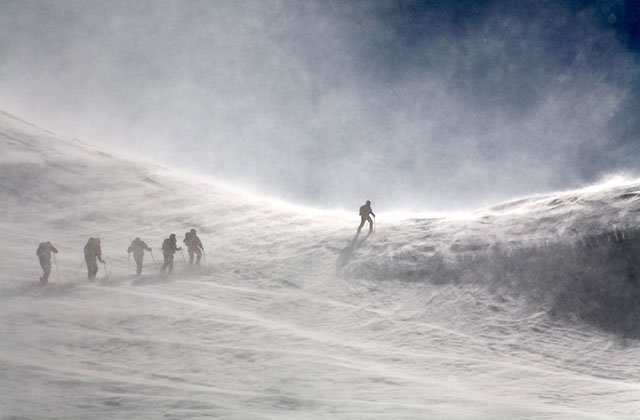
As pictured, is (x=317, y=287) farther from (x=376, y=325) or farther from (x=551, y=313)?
(x=551, y=313)

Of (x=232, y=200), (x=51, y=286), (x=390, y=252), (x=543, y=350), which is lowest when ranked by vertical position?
(x=543, y=350)

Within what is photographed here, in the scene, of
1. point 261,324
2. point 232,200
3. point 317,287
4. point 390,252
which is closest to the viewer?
point 261,324

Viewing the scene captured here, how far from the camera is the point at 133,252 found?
23422mm

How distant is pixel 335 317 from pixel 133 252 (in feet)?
31.9

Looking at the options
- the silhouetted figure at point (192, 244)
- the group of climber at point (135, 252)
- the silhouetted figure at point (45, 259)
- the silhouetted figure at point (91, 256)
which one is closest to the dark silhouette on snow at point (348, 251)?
the group of climber at point (135, 252)

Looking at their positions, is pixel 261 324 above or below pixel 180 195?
below

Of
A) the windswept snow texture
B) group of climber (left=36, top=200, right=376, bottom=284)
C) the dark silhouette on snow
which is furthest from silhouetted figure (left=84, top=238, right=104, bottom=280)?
the dark silhouette on snow

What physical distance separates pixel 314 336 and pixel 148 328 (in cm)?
485

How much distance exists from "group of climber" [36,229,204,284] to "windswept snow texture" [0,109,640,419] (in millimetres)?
514

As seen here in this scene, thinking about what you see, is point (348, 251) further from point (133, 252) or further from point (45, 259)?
point (45, 259)

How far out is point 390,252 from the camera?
24656mm

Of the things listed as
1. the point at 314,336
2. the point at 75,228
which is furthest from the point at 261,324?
the point at 75,228

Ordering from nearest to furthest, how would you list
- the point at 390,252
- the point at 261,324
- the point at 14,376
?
the point at 14,376, the point at 261,324, the point at 390,252

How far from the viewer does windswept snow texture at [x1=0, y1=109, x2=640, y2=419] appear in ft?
38.3
